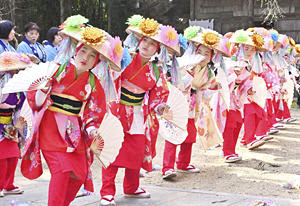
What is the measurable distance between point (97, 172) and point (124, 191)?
1.42 meters

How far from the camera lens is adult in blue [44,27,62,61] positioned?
8242 millimetres

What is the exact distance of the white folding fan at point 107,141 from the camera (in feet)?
14.0

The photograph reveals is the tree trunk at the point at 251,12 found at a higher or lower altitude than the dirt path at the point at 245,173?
higher

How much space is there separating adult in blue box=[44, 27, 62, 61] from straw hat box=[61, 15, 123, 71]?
3934 mm

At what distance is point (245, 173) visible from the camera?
7039 mm

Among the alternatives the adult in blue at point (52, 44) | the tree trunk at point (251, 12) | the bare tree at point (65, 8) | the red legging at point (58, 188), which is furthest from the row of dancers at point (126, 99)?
the tree trunk at point (251, 12)

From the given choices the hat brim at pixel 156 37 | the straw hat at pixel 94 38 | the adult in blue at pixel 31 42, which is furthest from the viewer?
the adult in blue at pixel 31 42

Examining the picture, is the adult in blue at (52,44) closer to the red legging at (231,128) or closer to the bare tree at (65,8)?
the red legging at (231,128)

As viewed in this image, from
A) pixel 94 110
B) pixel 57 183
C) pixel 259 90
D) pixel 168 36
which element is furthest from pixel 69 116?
pixel 259 90

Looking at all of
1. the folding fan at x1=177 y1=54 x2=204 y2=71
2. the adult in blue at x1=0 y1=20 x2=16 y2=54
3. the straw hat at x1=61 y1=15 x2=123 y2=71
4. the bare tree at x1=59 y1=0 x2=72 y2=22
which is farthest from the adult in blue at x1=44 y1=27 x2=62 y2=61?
the bare tree at x1=59 y1=0 x2=72 y2=22

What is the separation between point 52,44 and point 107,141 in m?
4.62

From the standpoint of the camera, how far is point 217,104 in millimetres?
7566

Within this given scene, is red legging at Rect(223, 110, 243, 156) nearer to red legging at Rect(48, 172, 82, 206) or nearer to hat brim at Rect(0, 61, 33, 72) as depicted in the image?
hat brim at Rect(0, 61, 33, 72)

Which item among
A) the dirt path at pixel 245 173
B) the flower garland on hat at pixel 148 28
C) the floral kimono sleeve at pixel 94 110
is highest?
the flower garland on hat at pixel 148 28
